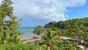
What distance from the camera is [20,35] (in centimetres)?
4353

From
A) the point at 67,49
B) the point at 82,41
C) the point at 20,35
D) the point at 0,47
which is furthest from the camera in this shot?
the point at 82,41

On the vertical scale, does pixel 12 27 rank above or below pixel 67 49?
Answer: above

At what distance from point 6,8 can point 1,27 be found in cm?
286

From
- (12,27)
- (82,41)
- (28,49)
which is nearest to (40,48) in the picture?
(28,49)

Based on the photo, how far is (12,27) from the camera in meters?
43.0

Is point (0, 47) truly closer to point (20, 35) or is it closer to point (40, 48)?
point (20, 35)

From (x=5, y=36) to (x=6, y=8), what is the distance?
4108 mm

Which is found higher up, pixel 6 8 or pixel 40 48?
pixel 6 8

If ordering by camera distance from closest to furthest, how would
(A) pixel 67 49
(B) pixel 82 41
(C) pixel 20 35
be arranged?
(C) pixel 20 35 < (A) pixel 67 49 < (B) pixel 82 41

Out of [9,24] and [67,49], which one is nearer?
[9,24]

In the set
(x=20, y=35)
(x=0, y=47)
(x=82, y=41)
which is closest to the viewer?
(x=0, y=47)

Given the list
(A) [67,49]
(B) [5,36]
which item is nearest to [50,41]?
(A) [67,49]

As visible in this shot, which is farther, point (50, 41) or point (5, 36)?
point (50, 41)

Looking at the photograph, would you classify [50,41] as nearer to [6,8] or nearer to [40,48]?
[40,48]
